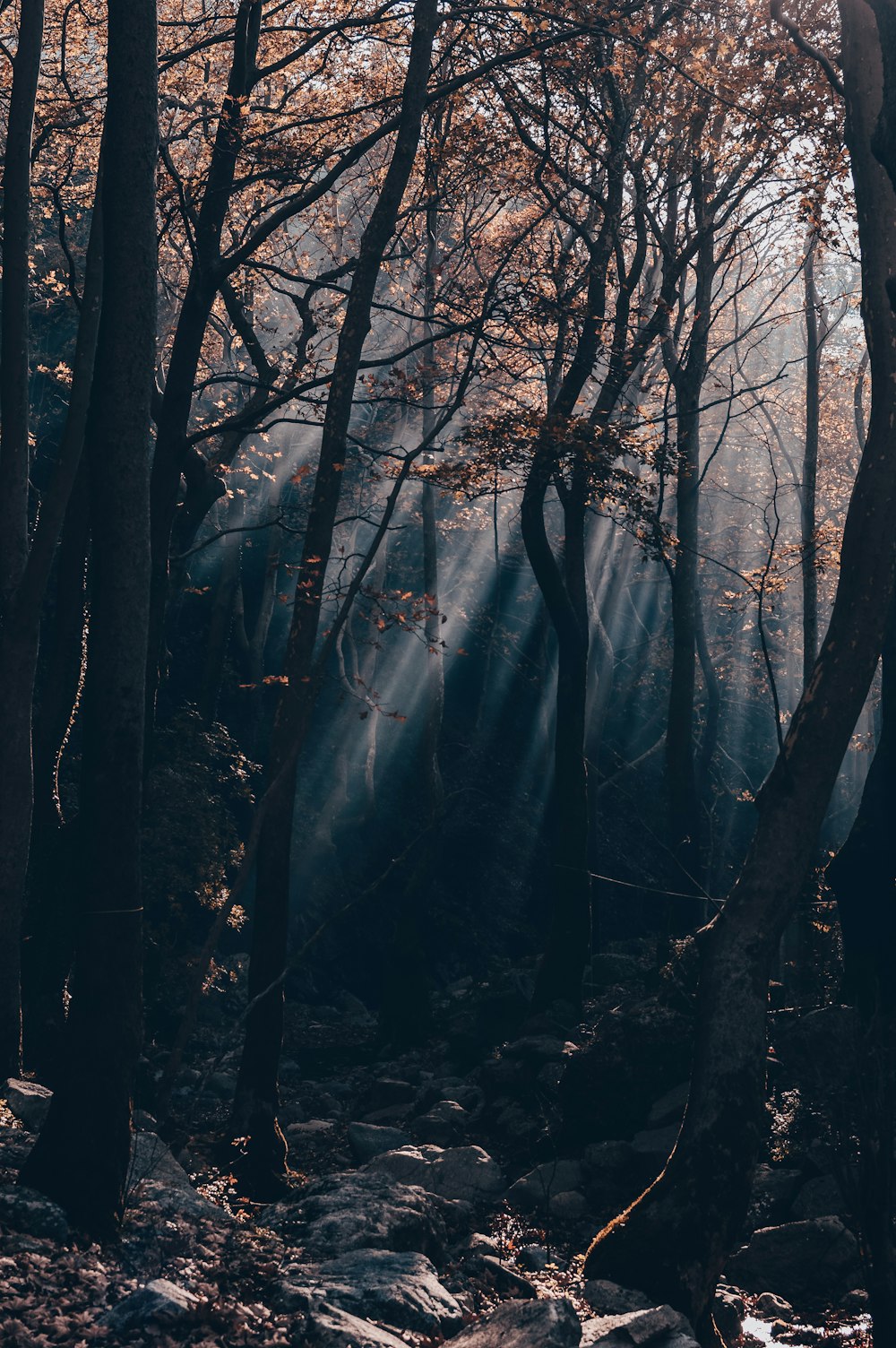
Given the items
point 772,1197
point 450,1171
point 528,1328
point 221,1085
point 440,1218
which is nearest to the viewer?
point 528,1328

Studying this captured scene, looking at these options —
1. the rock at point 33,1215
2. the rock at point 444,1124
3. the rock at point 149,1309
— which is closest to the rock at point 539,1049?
the rock at point 444,1124

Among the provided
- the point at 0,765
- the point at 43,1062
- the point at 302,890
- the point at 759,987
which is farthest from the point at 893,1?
the point at 302,890

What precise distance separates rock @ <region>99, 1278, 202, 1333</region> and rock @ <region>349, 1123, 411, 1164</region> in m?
5.73

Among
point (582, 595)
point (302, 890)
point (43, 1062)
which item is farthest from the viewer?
point (302, 890)

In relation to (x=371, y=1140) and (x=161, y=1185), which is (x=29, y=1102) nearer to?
(x=161, y=1185)

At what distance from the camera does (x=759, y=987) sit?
7.43 m

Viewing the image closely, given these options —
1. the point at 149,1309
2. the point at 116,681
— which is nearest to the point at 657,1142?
the point at 149,1309

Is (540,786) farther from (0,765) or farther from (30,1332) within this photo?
(30,1332)

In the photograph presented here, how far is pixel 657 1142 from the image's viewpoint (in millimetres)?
10375

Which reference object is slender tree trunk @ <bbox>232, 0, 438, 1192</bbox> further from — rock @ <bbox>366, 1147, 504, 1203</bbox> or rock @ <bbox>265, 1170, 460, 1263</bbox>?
rock @ <bbox>265, 1170, 460, 1263</bbox>

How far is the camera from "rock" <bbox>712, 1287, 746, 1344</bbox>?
7523 mm

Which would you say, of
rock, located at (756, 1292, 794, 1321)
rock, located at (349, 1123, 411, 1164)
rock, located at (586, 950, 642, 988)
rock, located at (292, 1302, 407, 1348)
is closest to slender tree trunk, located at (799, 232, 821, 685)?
rock, located at (586, 950, 642, 988)

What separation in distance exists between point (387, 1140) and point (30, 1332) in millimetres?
6790

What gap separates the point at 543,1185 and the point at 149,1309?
202 inches
